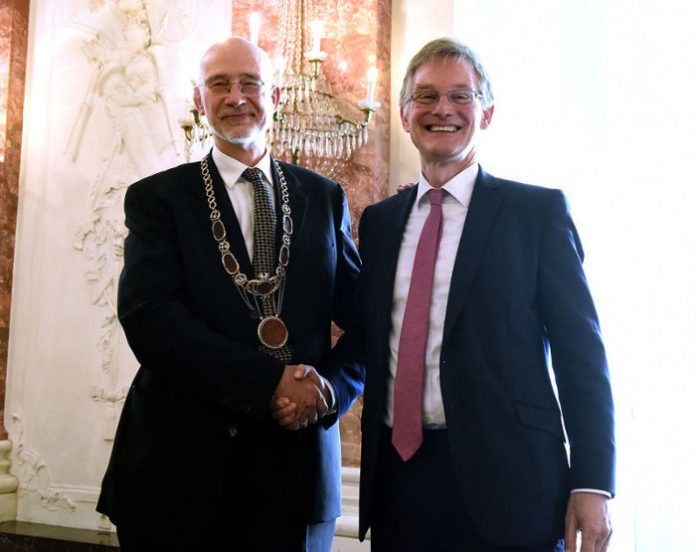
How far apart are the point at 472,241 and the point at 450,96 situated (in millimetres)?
424

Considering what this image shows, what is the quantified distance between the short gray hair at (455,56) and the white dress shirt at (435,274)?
213mm

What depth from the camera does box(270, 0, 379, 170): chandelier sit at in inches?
151

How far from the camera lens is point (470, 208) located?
1.98 m

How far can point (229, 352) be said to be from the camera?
6.27 ft

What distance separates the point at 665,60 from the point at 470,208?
6.98 feet

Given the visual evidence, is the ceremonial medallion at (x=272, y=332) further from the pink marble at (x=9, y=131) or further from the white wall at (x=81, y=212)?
the pink marble at (x=9, y=131)

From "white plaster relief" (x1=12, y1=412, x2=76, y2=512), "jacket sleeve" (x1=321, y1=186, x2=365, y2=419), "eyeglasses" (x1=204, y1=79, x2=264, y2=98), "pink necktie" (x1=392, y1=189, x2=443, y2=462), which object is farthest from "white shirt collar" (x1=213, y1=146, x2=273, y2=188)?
"white plaster relief" (x1=12, y1=412, x2=76, y2=512)

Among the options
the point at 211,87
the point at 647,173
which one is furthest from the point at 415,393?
the point at 647,173

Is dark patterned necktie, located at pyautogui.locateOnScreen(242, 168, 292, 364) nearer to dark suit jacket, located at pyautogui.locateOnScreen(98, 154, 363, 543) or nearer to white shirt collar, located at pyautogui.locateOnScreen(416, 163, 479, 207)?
dark suit jacket, located at pyautogui.locateOnScreen(98, 154, 363, 543)

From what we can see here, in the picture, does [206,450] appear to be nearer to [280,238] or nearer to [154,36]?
[280,238]

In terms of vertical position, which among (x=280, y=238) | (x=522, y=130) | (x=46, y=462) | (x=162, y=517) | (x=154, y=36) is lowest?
(x=46, y=462)

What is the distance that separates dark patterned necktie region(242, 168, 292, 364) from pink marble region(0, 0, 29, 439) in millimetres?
3461

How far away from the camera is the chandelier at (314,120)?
3.83 meters

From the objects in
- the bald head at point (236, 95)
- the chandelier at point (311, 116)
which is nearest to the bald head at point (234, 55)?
the bald head at point (236, 95)
